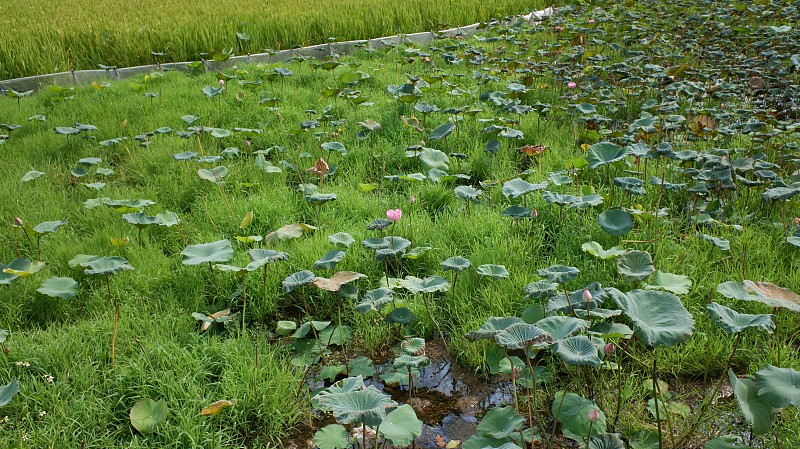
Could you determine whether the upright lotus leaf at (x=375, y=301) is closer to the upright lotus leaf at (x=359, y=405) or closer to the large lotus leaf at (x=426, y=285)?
the large lotus leaf at (x=426, y=285)

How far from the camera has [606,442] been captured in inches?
58.4

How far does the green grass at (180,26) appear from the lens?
5605 millimetres

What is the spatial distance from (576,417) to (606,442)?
0.14m

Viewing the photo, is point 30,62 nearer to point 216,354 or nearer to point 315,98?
point 315,98

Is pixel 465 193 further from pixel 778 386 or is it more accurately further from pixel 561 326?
pixel 778 386

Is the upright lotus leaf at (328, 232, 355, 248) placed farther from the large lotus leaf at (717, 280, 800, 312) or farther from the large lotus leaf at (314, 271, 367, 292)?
the large lotus leaf at (717, 280, 800, 312)

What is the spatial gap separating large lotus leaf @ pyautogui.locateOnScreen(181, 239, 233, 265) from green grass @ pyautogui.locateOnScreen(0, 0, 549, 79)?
13.8 ft

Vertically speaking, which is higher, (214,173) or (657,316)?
(214,173)

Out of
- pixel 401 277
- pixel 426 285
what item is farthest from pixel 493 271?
pixel 401 277

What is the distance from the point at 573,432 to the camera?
5.30ft

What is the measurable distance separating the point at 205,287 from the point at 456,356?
3.61 feet

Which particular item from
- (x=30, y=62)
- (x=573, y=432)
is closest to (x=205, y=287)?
(x=573, y=432)

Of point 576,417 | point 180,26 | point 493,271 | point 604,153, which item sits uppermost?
point 180,26

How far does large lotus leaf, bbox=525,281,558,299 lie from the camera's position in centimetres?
188
